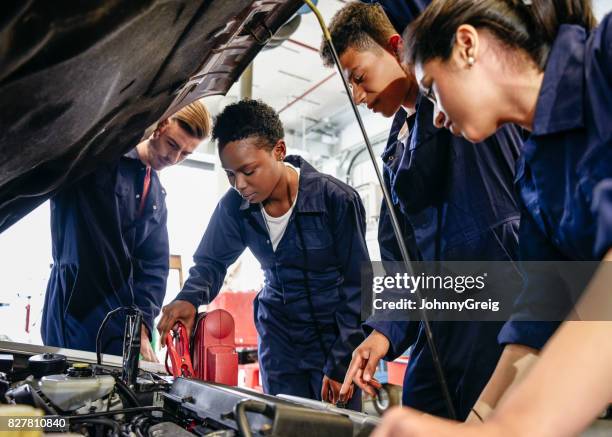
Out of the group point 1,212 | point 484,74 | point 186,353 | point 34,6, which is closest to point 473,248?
point 484,74

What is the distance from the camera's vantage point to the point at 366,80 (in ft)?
4.09

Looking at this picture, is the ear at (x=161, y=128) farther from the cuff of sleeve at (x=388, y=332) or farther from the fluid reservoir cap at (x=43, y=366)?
the cuff of sleeve at (x=388, y=332)

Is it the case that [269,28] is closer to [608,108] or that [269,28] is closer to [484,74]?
[484,74]

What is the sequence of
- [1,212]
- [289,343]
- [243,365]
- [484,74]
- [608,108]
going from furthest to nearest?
[243,365], [289,343], [1,212], [484,74], [608,108]

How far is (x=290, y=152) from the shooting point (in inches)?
240

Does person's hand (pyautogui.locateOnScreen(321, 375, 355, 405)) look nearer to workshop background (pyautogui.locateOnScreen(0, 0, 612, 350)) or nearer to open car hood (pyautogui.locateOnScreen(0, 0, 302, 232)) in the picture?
open car hood (pyautogui.locateOnScreen(0, 0, 302, 232))

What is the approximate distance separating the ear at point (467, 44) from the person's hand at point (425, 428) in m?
0.51

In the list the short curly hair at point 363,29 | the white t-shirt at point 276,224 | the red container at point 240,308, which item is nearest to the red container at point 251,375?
the red container at point 240,308

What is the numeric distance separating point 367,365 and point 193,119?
1126 mm

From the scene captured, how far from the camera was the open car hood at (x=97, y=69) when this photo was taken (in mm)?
711

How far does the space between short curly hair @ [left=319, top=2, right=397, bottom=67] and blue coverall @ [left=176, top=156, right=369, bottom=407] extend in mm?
583

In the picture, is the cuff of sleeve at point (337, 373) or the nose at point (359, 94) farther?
the cuff of sleeve at point (337, 373)

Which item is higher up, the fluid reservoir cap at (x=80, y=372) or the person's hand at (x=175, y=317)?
the person's hand at (x=175, y=317)

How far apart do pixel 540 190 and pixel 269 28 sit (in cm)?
76
